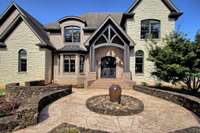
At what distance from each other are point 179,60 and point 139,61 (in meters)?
5.35

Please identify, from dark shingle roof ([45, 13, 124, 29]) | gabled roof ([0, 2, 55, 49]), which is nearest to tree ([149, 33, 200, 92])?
dark shingle roof ([45, 13, 124, 29])

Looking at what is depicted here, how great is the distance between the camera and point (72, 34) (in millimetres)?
19656

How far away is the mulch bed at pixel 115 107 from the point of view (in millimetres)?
8156

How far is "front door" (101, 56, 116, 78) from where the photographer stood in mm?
18812

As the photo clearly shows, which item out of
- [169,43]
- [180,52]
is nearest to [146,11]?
[169,43]

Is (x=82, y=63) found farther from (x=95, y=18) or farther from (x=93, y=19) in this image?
(x=95, y=18)

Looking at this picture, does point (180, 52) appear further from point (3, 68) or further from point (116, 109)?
→ point (3, 68)

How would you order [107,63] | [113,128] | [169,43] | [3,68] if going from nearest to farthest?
[113,128] → [169,43] → [3,68] → [107,63]

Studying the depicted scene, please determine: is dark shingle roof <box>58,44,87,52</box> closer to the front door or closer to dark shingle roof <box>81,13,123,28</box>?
the front door

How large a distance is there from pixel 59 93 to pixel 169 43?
10.1 m

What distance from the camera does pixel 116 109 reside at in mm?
8383

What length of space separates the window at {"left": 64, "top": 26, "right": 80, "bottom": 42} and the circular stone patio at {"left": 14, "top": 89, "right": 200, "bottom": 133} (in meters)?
11.7

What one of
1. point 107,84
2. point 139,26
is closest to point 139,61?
point 139,26

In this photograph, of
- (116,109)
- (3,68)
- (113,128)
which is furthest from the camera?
(3,68)
